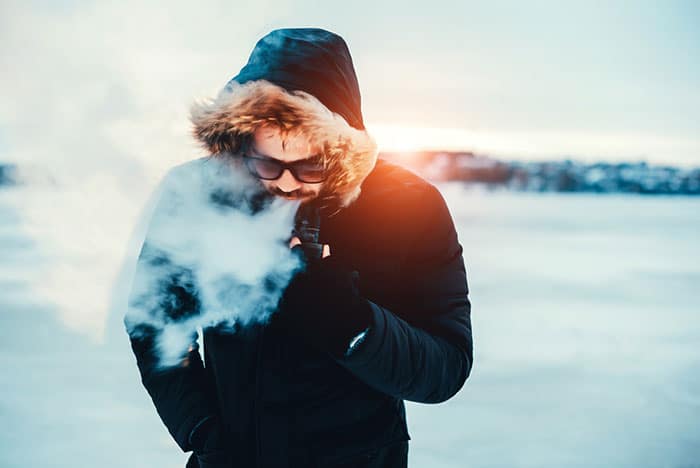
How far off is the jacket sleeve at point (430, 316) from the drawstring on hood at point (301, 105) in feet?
0.63

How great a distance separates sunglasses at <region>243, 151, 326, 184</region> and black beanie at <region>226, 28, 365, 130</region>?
0.16 meters

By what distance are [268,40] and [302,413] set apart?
877mm

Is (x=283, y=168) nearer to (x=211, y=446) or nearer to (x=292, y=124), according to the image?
(x=292, y=124)

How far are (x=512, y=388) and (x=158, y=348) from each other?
2915mm

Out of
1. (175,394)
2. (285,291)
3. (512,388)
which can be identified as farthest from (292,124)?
(512,388)

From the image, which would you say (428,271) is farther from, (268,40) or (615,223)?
(615,223)

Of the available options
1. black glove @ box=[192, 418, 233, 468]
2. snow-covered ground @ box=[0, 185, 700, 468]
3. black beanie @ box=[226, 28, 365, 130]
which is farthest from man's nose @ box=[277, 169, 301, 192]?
snow-covered ground @ box=[0, 185, 700, 468]

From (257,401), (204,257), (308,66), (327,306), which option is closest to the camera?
(327,306)

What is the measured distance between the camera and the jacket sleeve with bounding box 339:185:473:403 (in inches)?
46.7

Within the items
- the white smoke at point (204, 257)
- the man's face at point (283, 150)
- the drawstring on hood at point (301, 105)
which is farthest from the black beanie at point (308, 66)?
the white smoke at point (204, 257)

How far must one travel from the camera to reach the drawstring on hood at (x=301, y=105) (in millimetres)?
1295

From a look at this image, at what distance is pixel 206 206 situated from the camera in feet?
4.87

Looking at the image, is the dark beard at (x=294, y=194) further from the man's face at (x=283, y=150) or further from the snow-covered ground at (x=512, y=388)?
the snow-covered ground at (x=512, y=388)

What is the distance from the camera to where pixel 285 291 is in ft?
3.86
